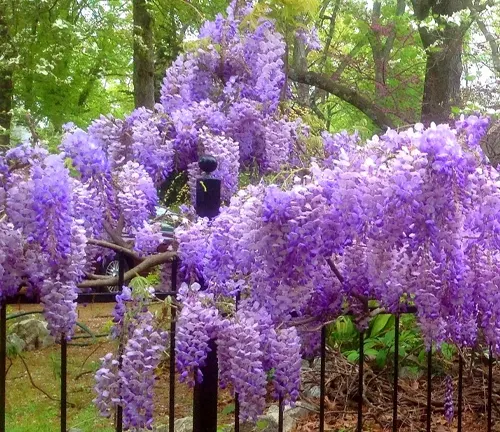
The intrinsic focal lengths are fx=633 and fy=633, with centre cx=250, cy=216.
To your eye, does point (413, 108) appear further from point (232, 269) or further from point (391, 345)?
point (232, 269)

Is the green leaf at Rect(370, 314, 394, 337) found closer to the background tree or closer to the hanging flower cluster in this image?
the background tree

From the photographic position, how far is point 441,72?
7.33 m

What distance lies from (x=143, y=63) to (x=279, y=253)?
6.67m

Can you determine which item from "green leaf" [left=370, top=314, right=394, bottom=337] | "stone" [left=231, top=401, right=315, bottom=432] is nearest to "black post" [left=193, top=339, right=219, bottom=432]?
"stone" [left=231, top=401, right=315, bottom=432]

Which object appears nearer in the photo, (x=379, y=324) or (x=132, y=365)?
(x=132, y=365)

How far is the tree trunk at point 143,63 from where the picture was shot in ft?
25.2

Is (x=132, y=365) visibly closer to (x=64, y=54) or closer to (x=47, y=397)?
(x=47, y=397)

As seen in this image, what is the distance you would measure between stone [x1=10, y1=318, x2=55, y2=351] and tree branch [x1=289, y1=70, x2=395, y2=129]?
4508 millimetres

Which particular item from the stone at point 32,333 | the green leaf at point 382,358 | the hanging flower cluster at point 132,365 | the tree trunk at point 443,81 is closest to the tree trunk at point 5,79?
the stone at point 32,333

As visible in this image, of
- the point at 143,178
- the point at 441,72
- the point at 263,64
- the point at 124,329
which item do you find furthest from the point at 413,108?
the point at 124,329

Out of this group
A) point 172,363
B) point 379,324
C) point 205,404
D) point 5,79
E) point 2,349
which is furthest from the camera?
point 5,79

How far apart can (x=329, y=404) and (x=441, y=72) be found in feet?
15.0

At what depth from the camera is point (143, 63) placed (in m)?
7.98

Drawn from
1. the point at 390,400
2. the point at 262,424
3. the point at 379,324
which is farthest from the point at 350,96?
the point at 262,424
